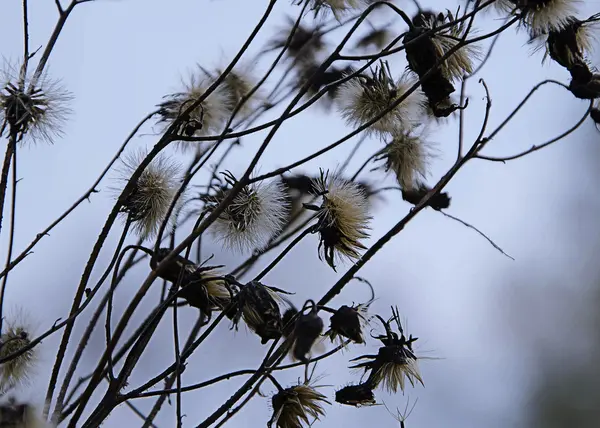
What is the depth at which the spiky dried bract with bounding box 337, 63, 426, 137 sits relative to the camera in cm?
109

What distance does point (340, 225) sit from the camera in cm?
98

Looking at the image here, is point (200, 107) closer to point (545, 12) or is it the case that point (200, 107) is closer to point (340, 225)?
point (340, 225)

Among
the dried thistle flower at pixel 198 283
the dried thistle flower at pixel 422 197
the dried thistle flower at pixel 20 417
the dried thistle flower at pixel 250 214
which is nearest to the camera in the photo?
the dried thistle flower at pixel 20 417

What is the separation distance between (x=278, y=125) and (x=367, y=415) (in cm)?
119

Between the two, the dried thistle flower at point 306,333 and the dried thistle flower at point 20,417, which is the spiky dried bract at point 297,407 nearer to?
the dried thistle flower at point 306,333

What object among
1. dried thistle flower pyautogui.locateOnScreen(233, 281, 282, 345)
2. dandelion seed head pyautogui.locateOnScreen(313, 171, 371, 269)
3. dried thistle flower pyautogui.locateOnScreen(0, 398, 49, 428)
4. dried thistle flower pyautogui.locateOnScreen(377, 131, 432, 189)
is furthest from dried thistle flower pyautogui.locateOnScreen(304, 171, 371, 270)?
dried thistle flower pyautogui.locateOnScreen(0, 398, 49, 428)

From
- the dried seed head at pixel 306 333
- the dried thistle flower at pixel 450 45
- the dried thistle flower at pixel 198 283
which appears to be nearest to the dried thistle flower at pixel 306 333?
the dried seed head at pixel 306 333

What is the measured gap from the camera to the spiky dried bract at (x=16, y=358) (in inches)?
40.3

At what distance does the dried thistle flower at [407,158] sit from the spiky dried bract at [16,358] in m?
0.52

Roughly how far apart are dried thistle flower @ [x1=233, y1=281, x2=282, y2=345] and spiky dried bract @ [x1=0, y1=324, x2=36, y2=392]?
0.97ft

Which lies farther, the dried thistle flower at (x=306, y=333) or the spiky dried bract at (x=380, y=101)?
the spiky dried bract at (x=380, y=101)

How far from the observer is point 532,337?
571cm

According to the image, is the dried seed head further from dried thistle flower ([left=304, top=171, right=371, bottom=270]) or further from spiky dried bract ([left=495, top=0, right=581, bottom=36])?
spiky dried bract ([left=495, top=0, right=581, bottom=36])

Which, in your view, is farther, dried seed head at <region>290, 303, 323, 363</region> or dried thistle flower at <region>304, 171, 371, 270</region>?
dried thistle flower at <region>304, 171, 371, 270</region>
